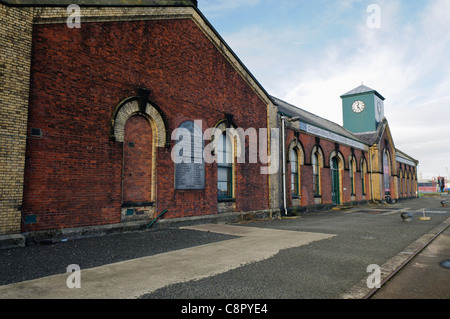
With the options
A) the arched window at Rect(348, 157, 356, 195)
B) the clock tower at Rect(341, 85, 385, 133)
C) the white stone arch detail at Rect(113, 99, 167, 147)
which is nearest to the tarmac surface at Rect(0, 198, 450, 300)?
the white stone arch detail at Rect(113, 99, 167, 147)

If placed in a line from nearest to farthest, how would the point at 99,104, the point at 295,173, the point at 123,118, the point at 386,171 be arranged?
the point at 99,104 → the point at 123,118 → the point at 295,173 → the point at 386,171

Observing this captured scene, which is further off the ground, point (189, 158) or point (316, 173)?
point (189, 158)

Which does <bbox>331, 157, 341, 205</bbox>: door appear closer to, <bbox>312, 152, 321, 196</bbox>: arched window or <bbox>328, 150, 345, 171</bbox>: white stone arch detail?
<bbox>328, 150, 345, 171</bbox>: white stone arch detail

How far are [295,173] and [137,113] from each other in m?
11.4

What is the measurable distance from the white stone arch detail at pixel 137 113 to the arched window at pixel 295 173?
31.9 ft

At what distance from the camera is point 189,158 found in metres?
10.6

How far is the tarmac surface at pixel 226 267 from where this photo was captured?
384 cm

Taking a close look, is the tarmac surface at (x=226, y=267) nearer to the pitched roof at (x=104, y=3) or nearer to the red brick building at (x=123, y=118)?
the red brick building at (x=123, y=118)

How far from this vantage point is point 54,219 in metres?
7.22

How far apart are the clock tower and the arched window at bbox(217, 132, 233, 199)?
80.7 feet

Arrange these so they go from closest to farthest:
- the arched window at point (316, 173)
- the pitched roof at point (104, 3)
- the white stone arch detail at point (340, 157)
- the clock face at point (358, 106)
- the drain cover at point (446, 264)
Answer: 1. the drain cover at point (446, 264)
2. the pitched roof at point (104, 3)
3. the arched window at point (316, 173)
4. the white stone arch detail at point (340, 157)
5. the clock face at point (358, 106)

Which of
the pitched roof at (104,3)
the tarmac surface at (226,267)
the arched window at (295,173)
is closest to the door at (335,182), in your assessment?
the arched window at (295,173)

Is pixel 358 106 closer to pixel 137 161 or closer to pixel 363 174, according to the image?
pixel 363 174

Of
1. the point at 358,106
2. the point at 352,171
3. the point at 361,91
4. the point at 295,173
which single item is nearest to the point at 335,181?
the point at 352,171
